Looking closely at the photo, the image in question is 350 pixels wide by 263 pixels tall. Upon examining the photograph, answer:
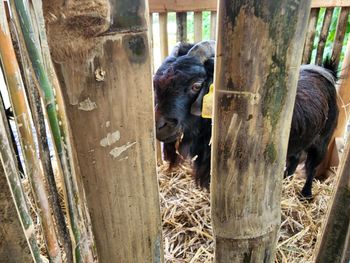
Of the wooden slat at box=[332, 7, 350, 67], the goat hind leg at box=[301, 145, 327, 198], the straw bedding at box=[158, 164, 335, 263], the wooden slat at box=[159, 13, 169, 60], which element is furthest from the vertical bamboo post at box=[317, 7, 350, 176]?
the wooden slat at box=[159, 13, 169, 60]

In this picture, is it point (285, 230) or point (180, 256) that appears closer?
point (180, 256)

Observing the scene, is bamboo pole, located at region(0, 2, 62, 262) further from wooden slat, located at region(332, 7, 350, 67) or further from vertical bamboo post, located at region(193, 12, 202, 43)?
wooden slat, located at region(332, 7, 350, 67)

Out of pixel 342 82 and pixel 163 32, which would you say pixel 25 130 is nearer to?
pixel 163 32

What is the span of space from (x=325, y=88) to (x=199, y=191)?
122 cm

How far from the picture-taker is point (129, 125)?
0.65 meters

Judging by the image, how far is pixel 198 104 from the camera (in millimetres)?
1868

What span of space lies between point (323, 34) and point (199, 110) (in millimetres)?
1402

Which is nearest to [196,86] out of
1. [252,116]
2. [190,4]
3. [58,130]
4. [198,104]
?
[198,104]

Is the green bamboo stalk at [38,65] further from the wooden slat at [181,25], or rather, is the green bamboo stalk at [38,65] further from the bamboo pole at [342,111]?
the bamboo pole at [342,111]

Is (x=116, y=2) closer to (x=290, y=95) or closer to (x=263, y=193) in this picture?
(x=290, y=95)

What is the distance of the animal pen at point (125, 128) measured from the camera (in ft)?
1.88

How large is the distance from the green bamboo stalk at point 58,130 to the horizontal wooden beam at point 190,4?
1.92 meters

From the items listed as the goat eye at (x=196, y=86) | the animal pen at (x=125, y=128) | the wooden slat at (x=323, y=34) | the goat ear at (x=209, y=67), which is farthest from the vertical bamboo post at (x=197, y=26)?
the animal pen at (x=125, y=128)

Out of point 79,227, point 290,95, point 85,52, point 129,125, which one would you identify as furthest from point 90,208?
point 290,95
